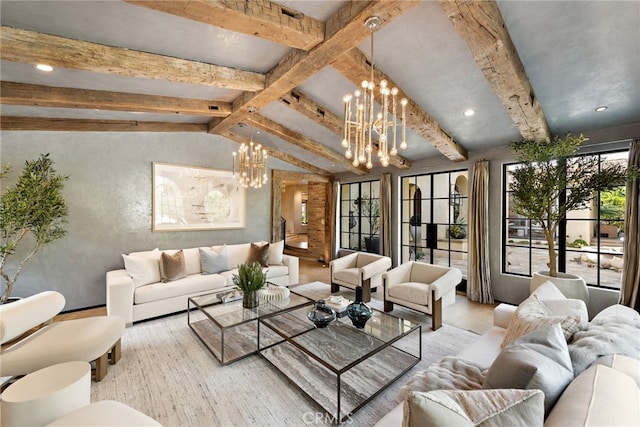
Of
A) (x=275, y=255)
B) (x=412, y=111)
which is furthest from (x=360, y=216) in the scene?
(x=412, y=111)

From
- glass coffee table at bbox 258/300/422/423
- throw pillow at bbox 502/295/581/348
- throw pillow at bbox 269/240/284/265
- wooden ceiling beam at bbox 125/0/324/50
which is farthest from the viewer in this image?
throw pillow at bbox 269/240/284/265

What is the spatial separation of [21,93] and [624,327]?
535 cm

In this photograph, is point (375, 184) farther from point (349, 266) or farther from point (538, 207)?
point (538, 207)

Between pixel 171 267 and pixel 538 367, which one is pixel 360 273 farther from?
pixel 538 367

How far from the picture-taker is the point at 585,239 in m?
3.75

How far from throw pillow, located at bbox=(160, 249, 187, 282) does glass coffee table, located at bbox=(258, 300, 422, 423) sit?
5.95ft

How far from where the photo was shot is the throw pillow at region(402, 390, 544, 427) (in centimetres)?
83

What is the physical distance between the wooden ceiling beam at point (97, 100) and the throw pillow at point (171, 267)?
6.83 ft

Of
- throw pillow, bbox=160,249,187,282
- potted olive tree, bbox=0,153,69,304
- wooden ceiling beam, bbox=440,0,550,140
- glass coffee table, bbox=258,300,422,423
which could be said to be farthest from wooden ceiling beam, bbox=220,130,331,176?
wooden ceiling beam, bbox=440,0,550,140

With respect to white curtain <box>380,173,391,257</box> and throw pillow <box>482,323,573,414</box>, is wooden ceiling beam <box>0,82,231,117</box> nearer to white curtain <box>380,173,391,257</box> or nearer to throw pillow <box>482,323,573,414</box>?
white curtain <box>380,173,391,257</box>

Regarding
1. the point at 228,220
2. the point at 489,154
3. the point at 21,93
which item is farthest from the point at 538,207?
the point at 21,93

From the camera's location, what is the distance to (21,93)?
2664mm

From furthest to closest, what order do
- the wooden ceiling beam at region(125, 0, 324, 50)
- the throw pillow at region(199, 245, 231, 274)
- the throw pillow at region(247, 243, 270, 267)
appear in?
the throw pillow at region(247, 243, 270, 267)
the throw pillow at region(199, 245, 231, 274)
the wooden ceiling beam at region(125, 0, 324, 50)

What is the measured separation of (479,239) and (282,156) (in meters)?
4.44
